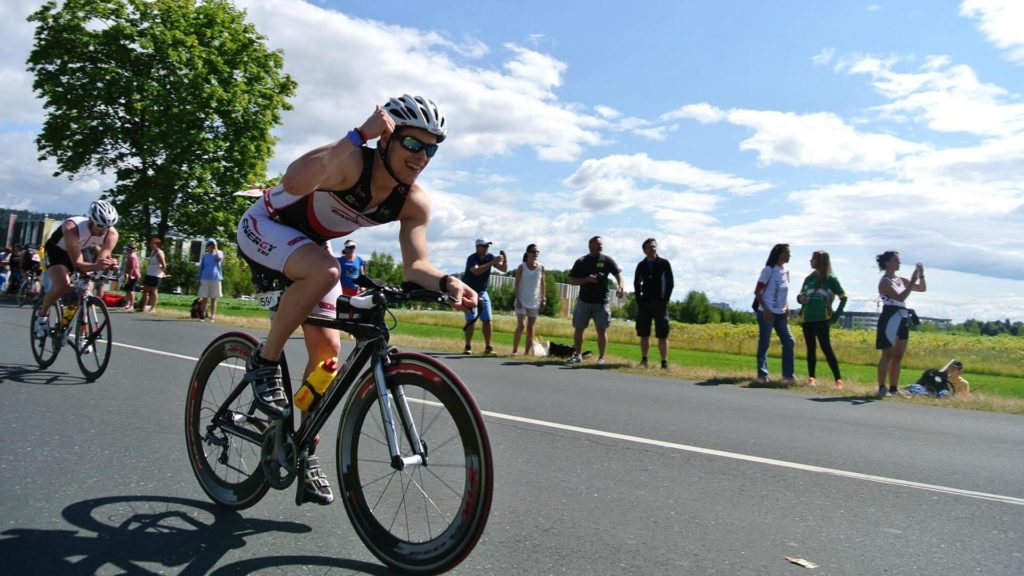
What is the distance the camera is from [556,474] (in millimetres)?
4934

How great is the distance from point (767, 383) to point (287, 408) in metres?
9.23

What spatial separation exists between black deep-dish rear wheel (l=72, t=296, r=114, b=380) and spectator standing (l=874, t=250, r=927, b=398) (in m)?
9.43

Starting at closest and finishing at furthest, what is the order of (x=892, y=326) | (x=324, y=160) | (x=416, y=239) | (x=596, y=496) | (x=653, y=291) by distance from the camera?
(x=324, y=160)
(x=416, y=239)
(x=596, y=496)
(x=892, y=326)
(x=653, y=291)

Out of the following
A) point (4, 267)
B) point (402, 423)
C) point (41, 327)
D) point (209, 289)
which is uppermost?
point (4, 267)

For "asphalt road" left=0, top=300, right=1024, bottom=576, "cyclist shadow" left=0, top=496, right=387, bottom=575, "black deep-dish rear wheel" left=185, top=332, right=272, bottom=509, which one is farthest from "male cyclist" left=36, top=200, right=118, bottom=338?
"cyclist shadow" left=0, top=496, right=387, bottom=575

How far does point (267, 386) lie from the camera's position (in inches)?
144

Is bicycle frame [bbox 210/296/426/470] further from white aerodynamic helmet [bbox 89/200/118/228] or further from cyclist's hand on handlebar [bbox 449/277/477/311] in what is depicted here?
white aerodynamic helmet [bbox 89/200/118/228]

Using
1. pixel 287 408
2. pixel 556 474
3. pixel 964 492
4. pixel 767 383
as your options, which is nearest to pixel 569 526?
pixel 556 474

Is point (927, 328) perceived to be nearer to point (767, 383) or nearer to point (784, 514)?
point (767, 383)

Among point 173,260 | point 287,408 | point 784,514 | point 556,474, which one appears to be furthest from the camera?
point 173,260

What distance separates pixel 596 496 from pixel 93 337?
20.5 ft

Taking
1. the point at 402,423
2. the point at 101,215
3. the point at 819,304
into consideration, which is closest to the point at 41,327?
the point at 101,215

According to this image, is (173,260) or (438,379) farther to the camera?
(173,260)

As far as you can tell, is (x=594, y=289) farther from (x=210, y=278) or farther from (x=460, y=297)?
(x=210, y=278)
